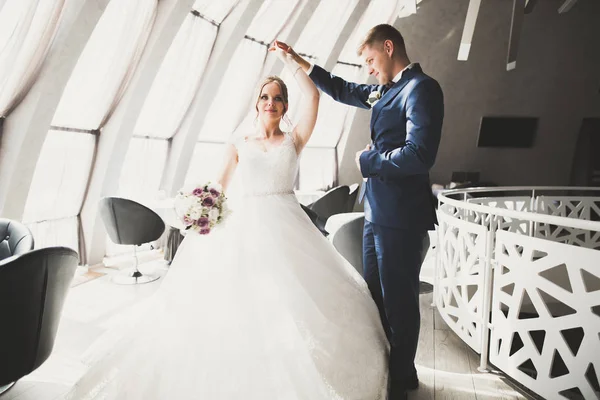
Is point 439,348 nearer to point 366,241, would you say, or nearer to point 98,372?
point 366,241

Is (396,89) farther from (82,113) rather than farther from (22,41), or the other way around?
(82,113)

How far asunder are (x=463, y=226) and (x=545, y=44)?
886 cm

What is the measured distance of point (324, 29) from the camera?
8914 millimetres

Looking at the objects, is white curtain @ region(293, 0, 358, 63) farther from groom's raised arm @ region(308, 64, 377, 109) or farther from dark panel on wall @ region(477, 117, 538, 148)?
groom's raised arm @ region(308, 64, 377, 109)

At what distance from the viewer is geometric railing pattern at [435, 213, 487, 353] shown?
2779 mm

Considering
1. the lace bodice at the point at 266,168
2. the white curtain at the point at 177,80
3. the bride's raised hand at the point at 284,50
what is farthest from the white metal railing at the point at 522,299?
the white curtain at the point at 177,80

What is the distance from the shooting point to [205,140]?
748 cm

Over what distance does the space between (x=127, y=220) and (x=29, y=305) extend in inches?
96.2

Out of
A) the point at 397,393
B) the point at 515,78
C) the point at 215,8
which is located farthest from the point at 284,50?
the point at 515,78

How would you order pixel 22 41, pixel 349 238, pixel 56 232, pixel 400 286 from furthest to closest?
pixel 56 232
pixel 22 41
pixel 349 238
pixel 400 286

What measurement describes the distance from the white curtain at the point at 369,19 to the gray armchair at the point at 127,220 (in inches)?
278

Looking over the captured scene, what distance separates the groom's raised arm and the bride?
80 mm

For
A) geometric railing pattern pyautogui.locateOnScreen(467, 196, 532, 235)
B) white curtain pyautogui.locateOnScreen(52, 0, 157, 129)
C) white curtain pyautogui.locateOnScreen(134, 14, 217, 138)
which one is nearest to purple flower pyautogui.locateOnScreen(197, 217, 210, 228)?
geometric railing pattern pyautogui.locateOnScreen(467, 196, 532, 235)

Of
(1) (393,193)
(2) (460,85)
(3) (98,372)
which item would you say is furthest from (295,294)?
(2) (460,85)
